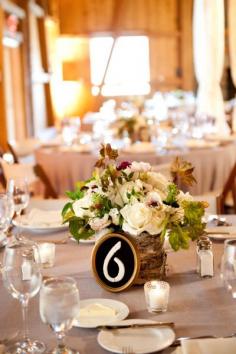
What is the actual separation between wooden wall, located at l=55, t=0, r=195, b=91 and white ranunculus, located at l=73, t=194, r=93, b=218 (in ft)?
37.6

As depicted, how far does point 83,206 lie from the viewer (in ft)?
5.79

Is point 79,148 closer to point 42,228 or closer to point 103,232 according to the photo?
point 42,228

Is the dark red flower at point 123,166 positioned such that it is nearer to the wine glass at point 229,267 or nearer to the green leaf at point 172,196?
the green leaf at point 172,196

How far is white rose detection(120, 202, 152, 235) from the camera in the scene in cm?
168

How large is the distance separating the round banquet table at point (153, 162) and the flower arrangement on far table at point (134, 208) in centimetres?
297

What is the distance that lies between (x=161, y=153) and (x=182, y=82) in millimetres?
8355

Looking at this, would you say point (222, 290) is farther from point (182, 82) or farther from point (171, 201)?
point (182, 82)

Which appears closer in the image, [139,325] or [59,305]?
[59,305]

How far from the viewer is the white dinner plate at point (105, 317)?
151 cm

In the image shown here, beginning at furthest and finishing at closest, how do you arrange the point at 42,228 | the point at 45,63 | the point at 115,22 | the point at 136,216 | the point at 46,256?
the point at 115,22, the point at 45,63, the point at 42,228, the point at 46,256, the point at 136,216

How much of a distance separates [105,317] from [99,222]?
31cm

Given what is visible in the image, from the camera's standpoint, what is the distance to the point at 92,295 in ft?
5.78

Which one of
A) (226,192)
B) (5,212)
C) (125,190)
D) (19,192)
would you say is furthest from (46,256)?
(226,192)

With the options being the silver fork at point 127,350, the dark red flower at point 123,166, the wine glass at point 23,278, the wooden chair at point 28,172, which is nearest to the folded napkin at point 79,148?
the wooden chair at point 28,172
